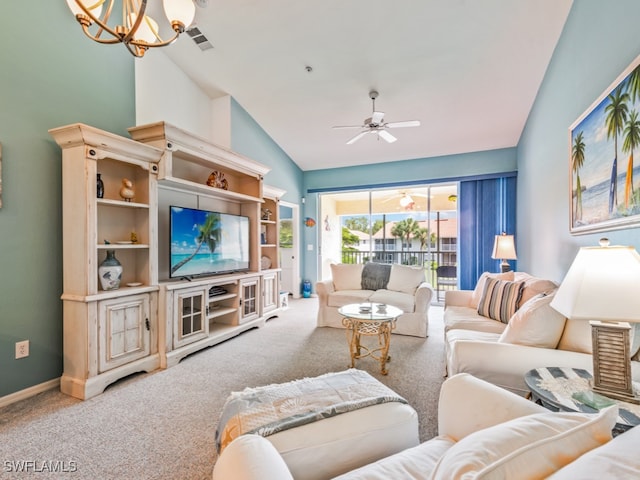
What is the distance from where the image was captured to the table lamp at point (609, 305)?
3.94ft

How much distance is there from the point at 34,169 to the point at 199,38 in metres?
2.16

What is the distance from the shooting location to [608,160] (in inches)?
77.4

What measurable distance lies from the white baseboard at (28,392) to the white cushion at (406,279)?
12.4 ft

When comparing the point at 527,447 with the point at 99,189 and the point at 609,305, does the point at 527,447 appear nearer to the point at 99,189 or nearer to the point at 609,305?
the point at 609,305

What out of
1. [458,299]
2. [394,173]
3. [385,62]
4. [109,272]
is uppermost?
[385,62]

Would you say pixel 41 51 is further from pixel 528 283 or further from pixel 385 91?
pixel 528 283

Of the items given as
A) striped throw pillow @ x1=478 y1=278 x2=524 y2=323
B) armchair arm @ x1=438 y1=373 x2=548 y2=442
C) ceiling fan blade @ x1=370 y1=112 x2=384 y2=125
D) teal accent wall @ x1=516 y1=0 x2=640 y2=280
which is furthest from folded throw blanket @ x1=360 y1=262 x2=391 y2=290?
armchair arm @ x1=438 y1=373 x2=548 y2=442

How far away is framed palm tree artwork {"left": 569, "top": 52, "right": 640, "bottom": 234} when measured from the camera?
1.69m

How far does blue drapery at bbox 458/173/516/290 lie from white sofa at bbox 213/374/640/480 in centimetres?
471

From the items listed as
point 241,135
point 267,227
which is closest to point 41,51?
point 241,135

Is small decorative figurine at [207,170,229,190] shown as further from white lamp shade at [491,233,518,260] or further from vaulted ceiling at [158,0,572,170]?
white lamp shade at [491,233,518,260]

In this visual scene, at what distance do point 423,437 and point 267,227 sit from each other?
3.87 meters

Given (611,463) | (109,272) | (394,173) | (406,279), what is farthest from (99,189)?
(394,173)

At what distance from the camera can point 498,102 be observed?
4016mm
